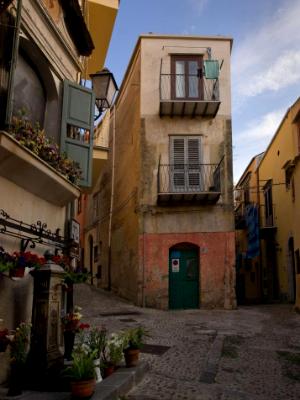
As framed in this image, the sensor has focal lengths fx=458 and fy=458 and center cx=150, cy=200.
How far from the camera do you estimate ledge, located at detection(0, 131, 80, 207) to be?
18.0 feet

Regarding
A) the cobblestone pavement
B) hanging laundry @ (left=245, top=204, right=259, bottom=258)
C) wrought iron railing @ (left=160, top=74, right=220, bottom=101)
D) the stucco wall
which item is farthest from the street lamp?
hanging laundry @ (left=245, top=204, right=259, bottom=258)

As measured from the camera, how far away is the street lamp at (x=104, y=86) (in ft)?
30.4

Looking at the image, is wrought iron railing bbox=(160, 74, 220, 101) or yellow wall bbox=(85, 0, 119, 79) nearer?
yellow wall bbox=(85, 0, 119, 79)

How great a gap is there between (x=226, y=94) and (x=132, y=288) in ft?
27.3

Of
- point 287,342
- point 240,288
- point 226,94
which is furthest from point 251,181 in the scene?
point 287,342

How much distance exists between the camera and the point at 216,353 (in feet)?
26.5

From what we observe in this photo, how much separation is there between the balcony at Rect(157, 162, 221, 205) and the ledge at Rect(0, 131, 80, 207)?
30.0ft

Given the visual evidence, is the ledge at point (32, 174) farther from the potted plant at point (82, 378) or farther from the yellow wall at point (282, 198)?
the yellow wall at point (282, 198)

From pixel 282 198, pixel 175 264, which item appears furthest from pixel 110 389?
pixel 282 198

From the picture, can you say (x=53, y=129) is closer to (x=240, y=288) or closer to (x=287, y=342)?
(x=287, y=342)

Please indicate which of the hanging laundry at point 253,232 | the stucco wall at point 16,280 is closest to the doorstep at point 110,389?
the stucco wall at point 16,280

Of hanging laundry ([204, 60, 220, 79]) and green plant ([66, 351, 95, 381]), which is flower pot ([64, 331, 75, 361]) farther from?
hanging laundry ([204, 60, 220, 79])

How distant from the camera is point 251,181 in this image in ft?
92.5

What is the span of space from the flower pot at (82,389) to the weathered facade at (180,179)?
11.6m
